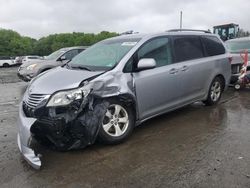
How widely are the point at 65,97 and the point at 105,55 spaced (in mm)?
1499

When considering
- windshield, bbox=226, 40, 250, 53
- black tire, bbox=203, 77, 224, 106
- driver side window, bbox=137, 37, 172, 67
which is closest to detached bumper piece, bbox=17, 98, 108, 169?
driver side window, bbox=137, 37, 172, 67

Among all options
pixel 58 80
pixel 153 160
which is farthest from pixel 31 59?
pixel 153 160

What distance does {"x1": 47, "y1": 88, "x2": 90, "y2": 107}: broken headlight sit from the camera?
4105 millimetres

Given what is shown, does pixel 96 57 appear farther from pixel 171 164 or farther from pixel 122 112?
pixel 171 164

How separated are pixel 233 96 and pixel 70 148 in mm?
5835

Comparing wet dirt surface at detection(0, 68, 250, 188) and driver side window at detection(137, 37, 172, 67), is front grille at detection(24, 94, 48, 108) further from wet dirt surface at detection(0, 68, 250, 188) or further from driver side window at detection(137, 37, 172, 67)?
driver side window at detection(137, 37, 172, 67)

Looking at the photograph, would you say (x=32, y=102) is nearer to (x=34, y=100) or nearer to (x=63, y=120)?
(x=34, y=100)

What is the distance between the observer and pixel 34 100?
4.32 m

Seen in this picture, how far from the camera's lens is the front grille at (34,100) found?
423 centimetres

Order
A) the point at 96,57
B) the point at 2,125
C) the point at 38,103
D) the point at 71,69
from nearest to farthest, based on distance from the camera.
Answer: the point at 38,103
the point at 71,69
the point at 96,57
the point at 2,125

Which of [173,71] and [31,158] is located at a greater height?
[173,71]

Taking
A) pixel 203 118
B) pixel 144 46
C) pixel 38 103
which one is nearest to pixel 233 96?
pixel 203 118

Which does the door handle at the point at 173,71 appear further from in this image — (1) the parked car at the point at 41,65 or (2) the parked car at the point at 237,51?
(1) the parked car at the point at 41,65

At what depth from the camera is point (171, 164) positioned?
156 inches
